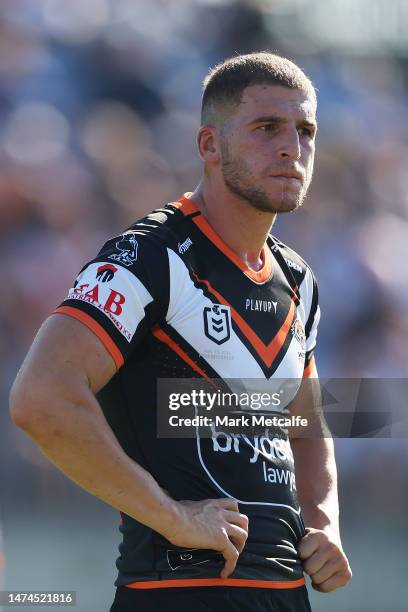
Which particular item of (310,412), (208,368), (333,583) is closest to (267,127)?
(208,368)

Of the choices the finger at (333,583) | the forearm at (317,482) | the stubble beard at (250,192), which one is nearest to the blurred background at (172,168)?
the forearm at (317,482)

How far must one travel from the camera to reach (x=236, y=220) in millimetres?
2797

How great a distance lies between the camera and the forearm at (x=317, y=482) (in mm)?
2801

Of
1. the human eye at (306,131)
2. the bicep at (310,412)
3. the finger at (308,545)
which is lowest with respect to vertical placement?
the finger at (308,545)

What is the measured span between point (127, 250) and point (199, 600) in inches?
35.4

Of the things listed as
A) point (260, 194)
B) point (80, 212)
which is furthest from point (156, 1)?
point (260, 194)

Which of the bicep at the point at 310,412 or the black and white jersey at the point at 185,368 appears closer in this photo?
the black and white jersey at the point at 185,368

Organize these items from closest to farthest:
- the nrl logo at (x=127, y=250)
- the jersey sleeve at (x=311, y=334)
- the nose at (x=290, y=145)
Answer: the nrl logo at (x=127, y=250) → the nose at (x=290, y=145) → the jersey sleeve at (x=311, y=334)

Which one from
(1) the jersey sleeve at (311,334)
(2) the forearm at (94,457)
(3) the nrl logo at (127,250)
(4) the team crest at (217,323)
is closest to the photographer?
(2) the forearm at (94,457)

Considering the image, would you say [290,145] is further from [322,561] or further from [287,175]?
[322,561]

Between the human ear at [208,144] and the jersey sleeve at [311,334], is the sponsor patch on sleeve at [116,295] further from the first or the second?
the jersey sleeve at [311,334]

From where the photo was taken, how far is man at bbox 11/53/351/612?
223 centimetres

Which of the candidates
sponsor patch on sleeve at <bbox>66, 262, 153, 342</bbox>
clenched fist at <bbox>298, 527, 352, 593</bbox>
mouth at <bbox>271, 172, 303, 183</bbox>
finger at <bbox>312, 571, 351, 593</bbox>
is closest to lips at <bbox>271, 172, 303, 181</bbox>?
mouth at <bbox>271, 172, 303, 183</bbox>

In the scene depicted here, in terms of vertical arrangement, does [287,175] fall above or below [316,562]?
above
